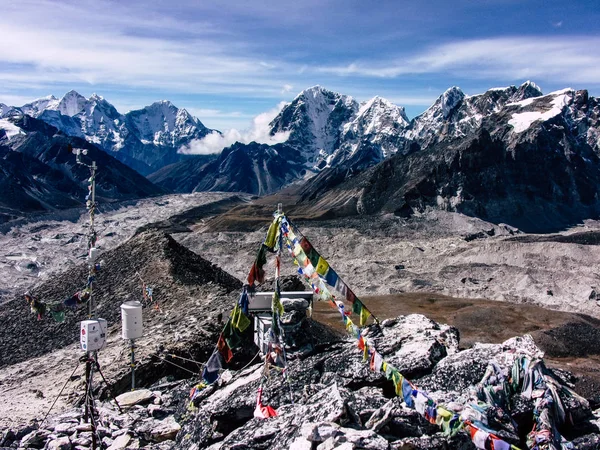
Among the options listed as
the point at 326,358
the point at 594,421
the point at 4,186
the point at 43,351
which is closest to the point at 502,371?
the point at 594,421

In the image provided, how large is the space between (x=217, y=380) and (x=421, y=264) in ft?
226

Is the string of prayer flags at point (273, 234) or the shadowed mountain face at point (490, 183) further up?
the shadowed mountain face at point (490, 183)

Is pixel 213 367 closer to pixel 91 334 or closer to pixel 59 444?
pixel 91 334

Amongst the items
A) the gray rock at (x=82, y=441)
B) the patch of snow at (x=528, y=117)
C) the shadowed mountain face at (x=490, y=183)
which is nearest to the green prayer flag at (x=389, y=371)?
the gray rock at (x=82, y=441)

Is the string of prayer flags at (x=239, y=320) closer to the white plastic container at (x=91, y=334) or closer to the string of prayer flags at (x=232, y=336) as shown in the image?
the string of prayer flags at (x=232, y=336)

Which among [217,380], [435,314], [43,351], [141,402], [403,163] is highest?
[403,163]

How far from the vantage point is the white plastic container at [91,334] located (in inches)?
483

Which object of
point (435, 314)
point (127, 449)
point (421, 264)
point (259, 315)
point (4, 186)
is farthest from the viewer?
point (4, 186)

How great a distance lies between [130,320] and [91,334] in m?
3.09

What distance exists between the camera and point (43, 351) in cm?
2672

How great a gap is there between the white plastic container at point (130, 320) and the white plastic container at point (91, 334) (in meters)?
2.76

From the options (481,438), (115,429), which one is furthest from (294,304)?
(481,438)

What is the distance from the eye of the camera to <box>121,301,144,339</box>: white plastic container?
50.5ft

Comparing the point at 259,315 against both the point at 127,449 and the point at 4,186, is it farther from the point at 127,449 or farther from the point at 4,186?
the point at 4,186
